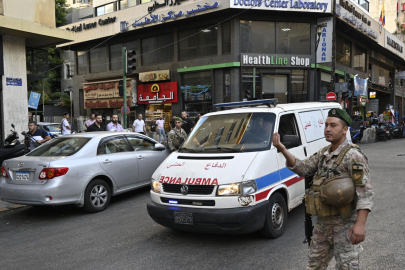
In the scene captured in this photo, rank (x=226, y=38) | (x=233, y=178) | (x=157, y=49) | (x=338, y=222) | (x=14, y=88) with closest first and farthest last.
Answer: (x=338, y=222) < (x=233, y=178) < (x=14, y=88) < (x=226, y=38) < (x=157, y=49)

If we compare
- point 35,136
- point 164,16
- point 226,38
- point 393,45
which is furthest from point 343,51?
point 35,136

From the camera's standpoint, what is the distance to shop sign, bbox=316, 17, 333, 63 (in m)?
21.3

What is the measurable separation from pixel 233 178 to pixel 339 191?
1.86m

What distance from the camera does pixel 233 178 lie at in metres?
4.36

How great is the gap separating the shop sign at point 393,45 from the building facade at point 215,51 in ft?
23.6

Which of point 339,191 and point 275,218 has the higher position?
point 339,191

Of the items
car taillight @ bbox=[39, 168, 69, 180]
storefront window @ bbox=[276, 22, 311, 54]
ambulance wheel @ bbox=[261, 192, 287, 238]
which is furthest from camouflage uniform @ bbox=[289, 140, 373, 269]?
storefront window @ bbox=[276, 22, 311, 54]

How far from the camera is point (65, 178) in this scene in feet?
20.0

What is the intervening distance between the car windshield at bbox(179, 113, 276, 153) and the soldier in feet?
6.59

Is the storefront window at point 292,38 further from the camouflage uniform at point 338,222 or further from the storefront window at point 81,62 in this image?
the camouflage uniform at point 338,222

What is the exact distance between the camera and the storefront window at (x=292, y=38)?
70.2ft

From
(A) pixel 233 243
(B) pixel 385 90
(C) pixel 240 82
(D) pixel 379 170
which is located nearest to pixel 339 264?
(A) pixel 233 243

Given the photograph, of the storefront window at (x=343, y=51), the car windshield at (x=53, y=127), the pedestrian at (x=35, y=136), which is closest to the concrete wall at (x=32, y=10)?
the pedestrian at (x=35, y=136)

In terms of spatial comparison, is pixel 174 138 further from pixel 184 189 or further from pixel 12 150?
pixel 184 189
